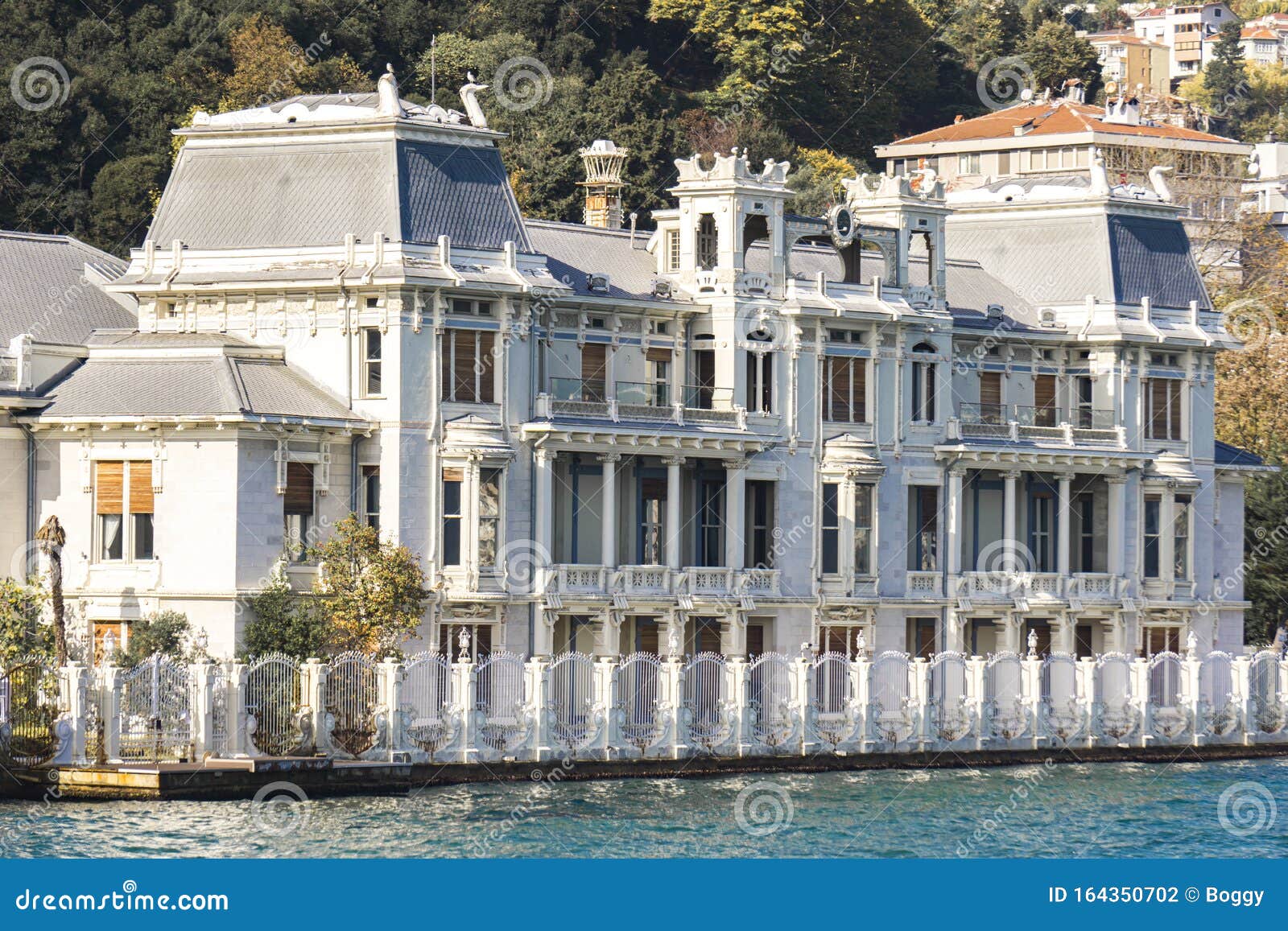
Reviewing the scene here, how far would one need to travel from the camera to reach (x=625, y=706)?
62156mm

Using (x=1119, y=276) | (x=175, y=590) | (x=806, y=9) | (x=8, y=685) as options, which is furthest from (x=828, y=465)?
(x=806, y=9)

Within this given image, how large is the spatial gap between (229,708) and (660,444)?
14169 mm

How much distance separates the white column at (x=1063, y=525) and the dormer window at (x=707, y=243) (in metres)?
10.6

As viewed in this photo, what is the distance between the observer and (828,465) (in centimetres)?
7094

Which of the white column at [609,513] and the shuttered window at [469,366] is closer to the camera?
the shuttered window at [469,366]

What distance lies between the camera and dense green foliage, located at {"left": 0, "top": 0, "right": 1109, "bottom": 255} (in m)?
88.8

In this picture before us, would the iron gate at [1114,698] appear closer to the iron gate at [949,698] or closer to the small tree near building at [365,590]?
the iron gate at [949,698]

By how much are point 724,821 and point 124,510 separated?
46.3 ft

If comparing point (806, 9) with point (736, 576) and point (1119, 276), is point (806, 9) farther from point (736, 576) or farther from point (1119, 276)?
point (736, 576)

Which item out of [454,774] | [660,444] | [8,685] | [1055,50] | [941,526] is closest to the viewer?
[8,685]

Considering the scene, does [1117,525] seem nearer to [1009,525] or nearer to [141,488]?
[1009,525]

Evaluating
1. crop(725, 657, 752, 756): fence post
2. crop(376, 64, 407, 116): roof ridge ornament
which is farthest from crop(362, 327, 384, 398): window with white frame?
crop(725, 657, 752, 756): fence post

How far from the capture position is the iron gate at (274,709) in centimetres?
5666

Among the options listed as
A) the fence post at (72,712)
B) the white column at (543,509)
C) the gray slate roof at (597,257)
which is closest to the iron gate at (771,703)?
the white column at (543,509)
